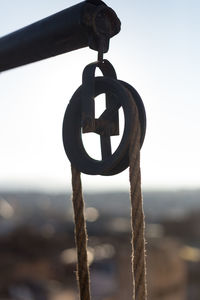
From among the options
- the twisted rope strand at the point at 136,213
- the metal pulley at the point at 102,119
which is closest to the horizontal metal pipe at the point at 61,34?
the metal pulley at the point at 102,119

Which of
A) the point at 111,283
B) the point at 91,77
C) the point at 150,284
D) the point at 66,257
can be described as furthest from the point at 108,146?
the point at 66,257

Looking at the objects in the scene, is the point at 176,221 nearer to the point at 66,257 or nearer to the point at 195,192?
the point at 66,257

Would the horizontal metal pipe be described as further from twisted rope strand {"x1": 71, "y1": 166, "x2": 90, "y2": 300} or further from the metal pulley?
twisted rope strand {"x1": 71, "y1": 166, "x2": 90, "y2": 300}

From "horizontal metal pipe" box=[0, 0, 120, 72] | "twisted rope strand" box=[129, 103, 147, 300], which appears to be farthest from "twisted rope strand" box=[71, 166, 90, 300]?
"horizontal metal pipe" box=[0, 0, 120, 72]

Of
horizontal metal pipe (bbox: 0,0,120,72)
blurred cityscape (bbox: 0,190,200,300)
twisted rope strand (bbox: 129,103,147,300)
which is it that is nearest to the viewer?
twisted rope strand (bbox: 129,103,147,300)

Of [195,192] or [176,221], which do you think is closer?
[176,221]

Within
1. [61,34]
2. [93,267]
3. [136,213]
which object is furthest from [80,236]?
[93,267]

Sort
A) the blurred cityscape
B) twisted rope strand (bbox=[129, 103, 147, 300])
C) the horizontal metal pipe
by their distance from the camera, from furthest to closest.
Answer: the blurred cityscape < the horizontal metal pipe < twisted rope strand (bbox=[129, 103, 147, 300])

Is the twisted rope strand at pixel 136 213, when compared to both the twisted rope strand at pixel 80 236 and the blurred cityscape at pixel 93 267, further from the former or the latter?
the blurred cityscape at pixel 93 267

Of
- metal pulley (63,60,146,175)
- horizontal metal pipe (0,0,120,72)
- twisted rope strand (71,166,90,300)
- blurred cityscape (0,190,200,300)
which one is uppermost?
horizontal metal pipe (0,0,120,72)
